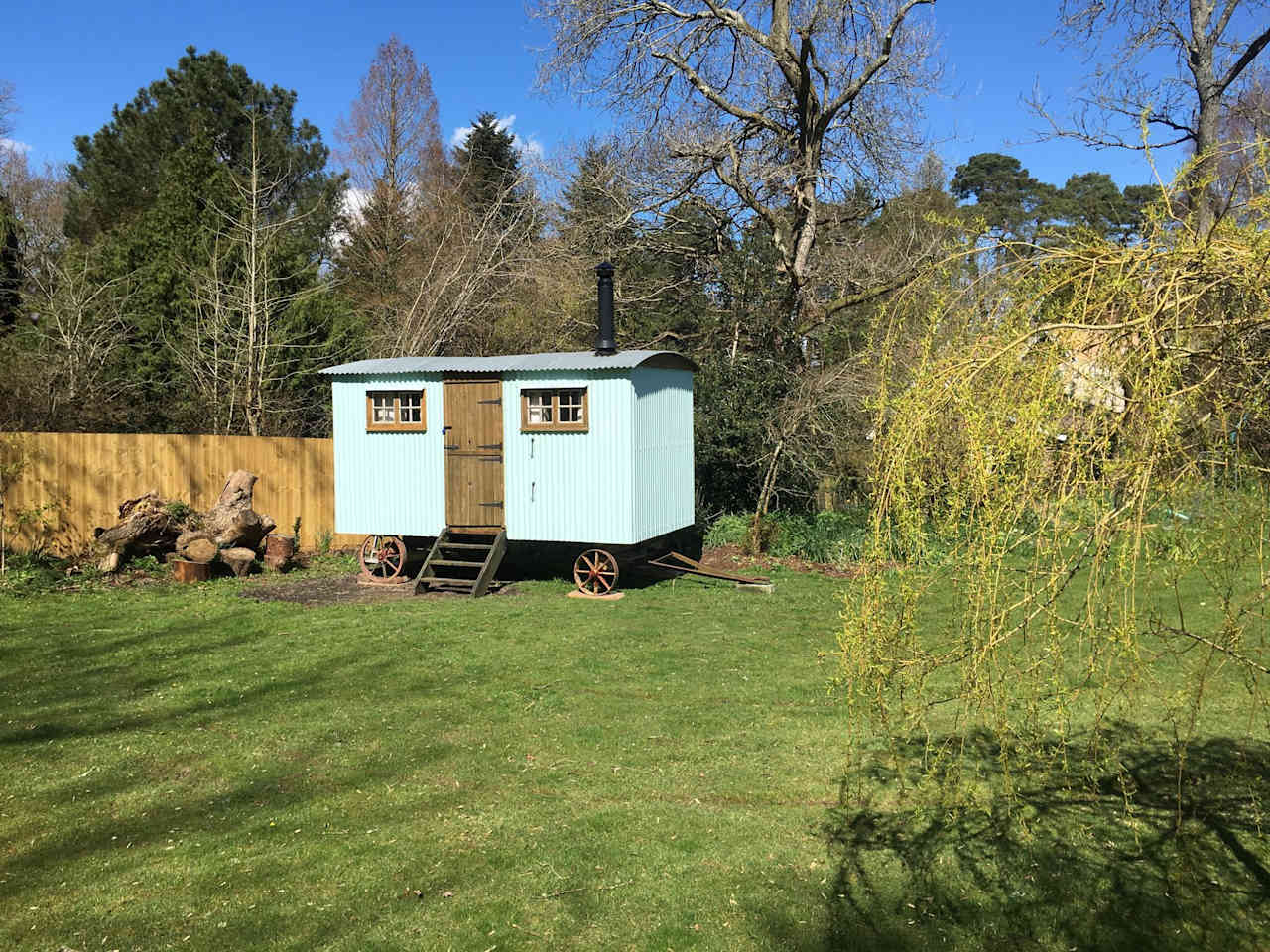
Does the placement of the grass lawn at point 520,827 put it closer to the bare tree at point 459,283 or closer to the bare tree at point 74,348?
the bare tree at point 74,348

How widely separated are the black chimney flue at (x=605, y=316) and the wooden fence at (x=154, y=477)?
4867 mm

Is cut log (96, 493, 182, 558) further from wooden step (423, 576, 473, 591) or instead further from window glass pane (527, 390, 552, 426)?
window glass pane (527, 390, 552, 426)

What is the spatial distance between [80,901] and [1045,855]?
4101mm

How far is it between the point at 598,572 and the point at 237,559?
466 cm

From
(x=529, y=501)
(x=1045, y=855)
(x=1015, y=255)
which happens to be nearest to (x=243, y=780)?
(x=1045, y=855)

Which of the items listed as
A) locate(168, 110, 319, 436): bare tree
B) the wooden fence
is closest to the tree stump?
the wooden fence

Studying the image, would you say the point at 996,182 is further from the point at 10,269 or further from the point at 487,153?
the point at 10,269

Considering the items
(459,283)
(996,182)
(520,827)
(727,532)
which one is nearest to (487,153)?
(459,283)

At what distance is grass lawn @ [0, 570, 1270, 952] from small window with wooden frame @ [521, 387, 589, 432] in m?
3.47

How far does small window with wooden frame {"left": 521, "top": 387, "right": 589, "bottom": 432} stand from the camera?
10.1 m

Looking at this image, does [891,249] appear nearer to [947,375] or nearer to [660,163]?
[660,163]

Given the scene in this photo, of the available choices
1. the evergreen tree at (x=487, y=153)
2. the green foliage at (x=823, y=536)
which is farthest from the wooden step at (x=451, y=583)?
the evergreen tree at (x=487, y=153)

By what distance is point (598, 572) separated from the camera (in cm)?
1038

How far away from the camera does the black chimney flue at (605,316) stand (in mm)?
10352
